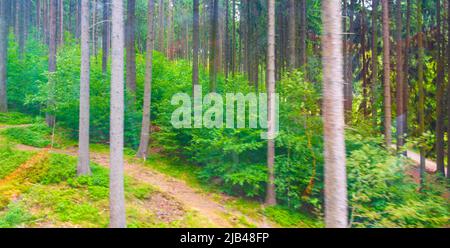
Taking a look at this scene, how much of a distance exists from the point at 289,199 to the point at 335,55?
824 centimetres

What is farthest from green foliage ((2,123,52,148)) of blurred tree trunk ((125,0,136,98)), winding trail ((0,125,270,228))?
blurred tree trunk ((125,0,136,98))

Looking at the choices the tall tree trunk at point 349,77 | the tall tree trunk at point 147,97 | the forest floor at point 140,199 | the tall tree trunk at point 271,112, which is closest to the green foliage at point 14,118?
the forest floor at point 140,199

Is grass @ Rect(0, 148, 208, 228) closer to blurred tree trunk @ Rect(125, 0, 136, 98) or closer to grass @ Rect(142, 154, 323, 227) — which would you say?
grass @ Rect(142, 154, 323, 227)

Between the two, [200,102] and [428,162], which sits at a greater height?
[200,102]

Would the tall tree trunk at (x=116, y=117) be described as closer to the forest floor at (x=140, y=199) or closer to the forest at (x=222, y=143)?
the forest at (x=222, y=143)

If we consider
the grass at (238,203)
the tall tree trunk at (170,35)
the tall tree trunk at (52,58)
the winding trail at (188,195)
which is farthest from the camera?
the tall tree trunk at (170,35)

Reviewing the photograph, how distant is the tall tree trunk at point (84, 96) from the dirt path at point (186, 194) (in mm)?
1576

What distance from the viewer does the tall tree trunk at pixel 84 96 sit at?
36.5 feet

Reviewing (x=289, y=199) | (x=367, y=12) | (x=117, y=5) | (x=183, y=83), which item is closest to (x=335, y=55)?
(x=117, y=5)

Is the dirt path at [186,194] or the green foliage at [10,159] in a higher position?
the green foliage at [10,159]
